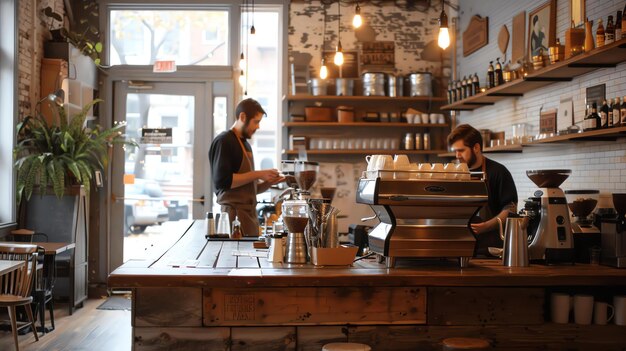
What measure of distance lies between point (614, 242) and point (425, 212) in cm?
94

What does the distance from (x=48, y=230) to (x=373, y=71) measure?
12.7ft

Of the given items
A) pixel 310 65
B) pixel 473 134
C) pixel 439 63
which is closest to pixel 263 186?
pixel 473 134

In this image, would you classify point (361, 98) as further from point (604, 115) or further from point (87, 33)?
point (604, 115)

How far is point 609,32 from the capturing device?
4.63 meters

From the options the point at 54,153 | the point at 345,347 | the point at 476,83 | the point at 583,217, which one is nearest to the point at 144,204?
the point at 54,153

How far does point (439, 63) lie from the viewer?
8.30 meters

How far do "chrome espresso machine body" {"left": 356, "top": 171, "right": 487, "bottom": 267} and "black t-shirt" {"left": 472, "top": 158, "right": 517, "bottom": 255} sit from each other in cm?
108

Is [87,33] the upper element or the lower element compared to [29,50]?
upper

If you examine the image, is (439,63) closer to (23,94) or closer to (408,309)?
(23,94)

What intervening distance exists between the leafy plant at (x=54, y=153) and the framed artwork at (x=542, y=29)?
14.4 feet

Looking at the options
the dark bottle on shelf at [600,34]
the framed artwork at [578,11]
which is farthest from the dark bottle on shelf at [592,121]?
the framed artwork at [578,11]

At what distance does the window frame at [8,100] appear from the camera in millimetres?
6617

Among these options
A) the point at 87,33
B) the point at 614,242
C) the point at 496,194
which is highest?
the point at 87,33

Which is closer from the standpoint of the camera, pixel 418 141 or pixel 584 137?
pixel 584 137
